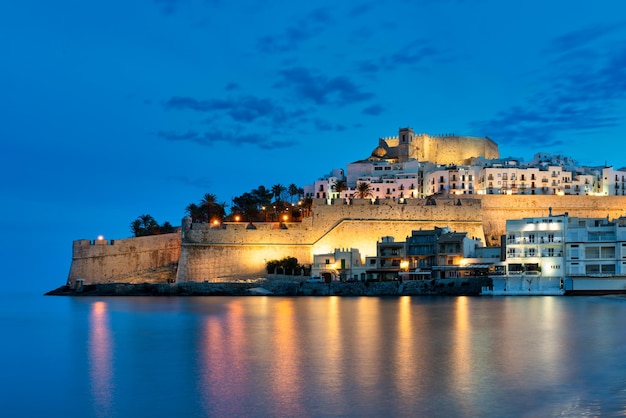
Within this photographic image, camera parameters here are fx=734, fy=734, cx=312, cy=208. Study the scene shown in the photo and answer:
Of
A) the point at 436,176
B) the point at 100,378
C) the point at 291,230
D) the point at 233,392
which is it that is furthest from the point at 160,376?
the point at 436,176

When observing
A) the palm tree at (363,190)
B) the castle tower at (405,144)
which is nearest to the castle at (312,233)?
the palm tree at (363,190)

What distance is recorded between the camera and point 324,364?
1433 cm

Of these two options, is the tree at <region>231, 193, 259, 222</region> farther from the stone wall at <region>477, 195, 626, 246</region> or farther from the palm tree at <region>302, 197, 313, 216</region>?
the stone wall at <region>477, 195, 626, 246</region>

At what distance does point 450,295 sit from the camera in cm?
3562

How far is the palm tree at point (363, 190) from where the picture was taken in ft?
157

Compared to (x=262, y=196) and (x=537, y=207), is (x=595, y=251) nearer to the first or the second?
(x=537, y=207)

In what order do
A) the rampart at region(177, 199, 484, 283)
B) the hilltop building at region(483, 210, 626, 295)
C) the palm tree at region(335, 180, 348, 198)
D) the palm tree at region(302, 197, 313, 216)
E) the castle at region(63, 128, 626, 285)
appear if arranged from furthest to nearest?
the palm tree at region(335, 180, 348, 198), the palm tree at region(302, 197, 313, 216), the castle at region(63, 128, 626, 285), the rampart at region(177, 199, 484, 283), the hilltop building at region(483, 210, 626, 295)

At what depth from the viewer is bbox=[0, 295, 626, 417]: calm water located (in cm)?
1055

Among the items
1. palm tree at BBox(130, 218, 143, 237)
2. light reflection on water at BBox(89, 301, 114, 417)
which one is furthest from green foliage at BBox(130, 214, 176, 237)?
light reflection on water at BBox(89, 301, 114, 417)

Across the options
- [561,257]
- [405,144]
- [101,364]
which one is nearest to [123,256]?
[561,257]

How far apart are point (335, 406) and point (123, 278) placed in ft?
107

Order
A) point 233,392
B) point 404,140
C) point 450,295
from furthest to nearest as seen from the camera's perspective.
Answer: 1. point 404,140
2. point 450,295
3. point 233,392

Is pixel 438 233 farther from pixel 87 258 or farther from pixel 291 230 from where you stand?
pixel 87 258

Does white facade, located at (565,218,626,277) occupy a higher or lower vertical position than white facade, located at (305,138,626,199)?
lower
